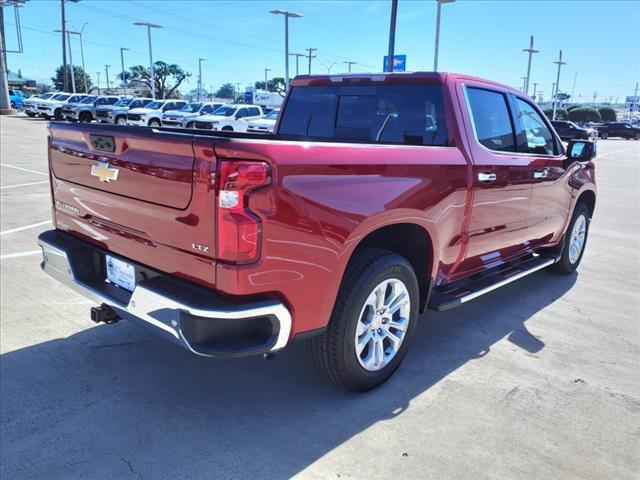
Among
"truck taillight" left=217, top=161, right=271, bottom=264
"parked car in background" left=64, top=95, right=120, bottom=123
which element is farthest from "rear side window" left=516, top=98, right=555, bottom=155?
"parked car in background" left=64, top=95, right=120, bottom=123

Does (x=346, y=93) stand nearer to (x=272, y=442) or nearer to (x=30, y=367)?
(x=272, y=442)

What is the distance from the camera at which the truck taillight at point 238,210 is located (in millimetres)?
2279

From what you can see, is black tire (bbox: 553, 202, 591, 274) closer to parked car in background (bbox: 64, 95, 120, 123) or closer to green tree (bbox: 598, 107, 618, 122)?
parked car in background (bbox: 64, 95, 120, 123)

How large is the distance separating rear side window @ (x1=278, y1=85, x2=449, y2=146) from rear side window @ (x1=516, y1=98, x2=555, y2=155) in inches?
44.7

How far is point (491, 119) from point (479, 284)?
128 cm

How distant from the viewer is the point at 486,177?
3.78 metres

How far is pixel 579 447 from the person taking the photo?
280 cm

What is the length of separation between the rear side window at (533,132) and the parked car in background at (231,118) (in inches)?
796

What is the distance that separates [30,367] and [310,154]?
240 cm

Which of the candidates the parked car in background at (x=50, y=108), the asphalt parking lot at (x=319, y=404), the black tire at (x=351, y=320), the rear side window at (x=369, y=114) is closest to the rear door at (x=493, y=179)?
the rear side window at (x=369, y=114)

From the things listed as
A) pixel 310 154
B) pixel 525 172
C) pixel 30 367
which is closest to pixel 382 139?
pixel 525 172

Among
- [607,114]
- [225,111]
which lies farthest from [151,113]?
[607,114]

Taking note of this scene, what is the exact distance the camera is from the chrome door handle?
3.73 metres

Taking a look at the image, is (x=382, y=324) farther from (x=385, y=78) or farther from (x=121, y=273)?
(x=385, y=78)
